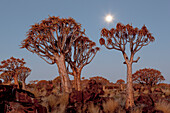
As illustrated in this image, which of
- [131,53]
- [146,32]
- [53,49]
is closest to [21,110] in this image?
[131,53]

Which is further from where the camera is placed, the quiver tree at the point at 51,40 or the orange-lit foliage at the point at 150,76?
the orange-lit foliage at the point at 150,76

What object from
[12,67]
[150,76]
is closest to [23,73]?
[12,67]

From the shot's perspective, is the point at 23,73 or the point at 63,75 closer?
Result: the point at 63,75

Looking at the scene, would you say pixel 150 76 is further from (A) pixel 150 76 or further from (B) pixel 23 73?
(B) pixel 23 73

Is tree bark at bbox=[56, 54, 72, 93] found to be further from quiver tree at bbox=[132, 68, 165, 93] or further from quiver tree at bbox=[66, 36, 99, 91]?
quiver tree at bbox=[132, 68, 165, 93]

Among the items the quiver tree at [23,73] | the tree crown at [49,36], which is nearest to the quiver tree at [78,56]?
the tree crown at [49,36]

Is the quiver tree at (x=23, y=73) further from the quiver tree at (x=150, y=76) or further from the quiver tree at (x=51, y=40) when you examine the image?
the quiver tree at (x=150, y=76)

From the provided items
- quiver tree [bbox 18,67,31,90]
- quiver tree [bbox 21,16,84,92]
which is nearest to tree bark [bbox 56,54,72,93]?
quiver tree [bbox 21,16,84,92]

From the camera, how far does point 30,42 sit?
15.2 m

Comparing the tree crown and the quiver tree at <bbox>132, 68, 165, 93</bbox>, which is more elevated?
the tree crown

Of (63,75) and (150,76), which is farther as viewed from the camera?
(150,76)

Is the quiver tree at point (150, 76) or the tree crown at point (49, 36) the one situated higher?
the tree crown at point (49, 36)

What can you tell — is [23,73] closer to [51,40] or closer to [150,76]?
[51,40]

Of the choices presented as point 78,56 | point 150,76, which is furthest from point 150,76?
point 78,56
